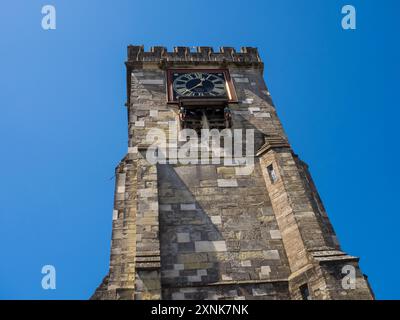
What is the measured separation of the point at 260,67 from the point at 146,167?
7.85m

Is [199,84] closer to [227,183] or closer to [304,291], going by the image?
[227,183]

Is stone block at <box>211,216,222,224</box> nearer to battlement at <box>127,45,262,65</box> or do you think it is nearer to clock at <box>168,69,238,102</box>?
clock at <box>168,69,238,102</box>

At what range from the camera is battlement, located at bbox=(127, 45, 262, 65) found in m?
17.2

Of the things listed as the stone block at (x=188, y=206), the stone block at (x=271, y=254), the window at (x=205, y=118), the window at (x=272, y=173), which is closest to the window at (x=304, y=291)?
the stone block at (x=271, y=254)

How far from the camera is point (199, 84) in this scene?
52.8 feet

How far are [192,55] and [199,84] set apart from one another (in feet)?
7.21

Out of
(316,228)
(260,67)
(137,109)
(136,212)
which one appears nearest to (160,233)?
(136,212)

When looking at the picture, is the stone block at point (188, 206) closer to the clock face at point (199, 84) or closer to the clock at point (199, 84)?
the clock at point (199, 84)

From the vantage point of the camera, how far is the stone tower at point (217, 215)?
9.48 m

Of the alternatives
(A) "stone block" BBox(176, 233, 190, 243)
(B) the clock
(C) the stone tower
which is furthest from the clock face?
(A) "stone block" BBox(176, 233, 190, 243)

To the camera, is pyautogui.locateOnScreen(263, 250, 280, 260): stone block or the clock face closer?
pyautogui.locateOnScreen(263, 250, 280, 260): stone block

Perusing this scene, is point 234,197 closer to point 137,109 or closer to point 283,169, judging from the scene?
point 283,169

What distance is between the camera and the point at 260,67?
17562mm

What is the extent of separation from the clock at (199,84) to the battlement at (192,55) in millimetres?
646
